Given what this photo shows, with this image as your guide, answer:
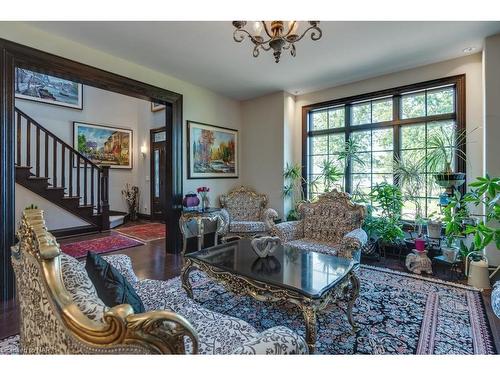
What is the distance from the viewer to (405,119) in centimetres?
393

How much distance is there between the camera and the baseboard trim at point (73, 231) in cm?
511

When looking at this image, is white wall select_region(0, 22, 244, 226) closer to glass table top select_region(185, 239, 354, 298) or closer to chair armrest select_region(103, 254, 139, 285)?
glass table top select_region(185, 239, 354, 298)

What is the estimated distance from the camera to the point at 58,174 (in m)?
5.77

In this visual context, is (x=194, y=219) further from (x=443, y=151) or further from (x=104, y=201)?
(x=443, y=151)

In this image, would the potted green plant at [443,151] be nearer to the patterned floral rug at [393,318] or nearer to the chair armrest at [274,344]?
the patterned floral rug at [393,318]

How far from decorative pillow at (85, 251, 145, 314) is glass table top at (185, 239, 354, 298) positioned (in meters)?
0.88

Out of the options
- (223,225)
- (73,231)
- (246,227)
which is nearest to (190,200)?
(223,225)

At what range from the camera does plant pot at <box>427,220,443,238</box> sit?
3319mm

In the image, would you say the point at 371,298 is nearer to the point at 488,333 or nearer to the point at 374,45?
the point at 488,333

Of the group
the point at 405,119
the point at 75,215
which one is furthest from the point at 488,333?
the point at 75,215

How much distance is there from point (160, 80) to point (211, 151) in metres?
1.44

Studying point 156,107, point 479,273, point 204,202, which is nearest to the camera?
point 479,273

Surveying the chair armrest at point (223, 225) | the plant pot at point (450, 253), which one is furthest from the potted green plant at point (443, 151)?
the chair armrest at point (223, 225)
